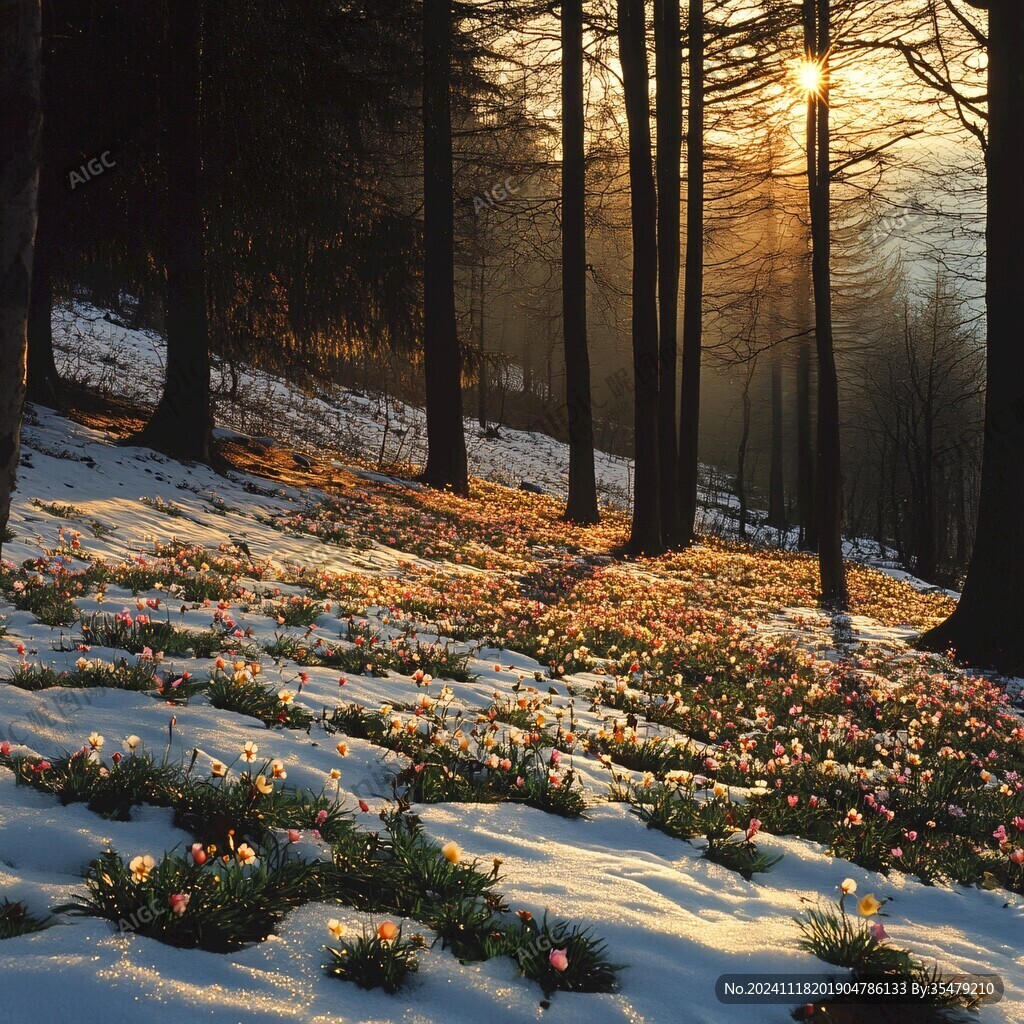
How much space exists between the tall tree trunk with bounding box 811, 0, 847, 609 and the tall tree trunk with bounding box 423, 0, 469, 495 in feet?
24.9

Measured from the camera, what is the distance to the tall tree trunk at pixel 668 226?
16.8 m

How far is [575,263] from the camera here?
18.0m

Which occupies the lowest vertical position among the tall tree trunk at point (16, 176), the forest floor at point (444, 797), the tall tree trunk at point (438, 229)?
the forest floor at point (444, 797)

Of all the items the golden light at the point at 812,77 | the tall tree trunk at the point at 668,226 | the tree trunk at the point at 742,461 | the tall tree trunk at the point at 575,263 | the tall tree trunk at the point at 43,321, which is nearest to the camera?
the tall tree trunk at the point at 43,321

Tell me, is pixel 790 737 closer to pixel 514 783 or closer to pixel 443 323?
pixel 514 783

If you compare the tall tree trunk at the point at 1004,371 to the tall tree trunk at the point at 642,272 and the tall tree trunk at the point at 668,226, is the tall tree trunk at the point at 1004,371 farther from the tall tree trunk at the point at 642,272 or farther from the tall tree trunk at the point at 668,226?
the tall tree trunk at the point at 668,226

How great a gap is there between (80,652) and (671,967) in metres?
3.75

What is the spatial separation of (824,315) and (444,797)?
12.0m

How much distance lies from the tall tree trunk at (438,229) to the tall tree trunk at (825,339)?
24.9 ft

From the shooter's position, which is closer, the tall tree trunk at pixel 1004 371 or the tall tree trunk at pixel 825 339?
the tall tree trunk at pixel 1004 371

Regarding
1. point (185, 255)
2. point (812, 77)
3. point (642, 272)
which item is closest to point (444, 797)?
point (185, 255)

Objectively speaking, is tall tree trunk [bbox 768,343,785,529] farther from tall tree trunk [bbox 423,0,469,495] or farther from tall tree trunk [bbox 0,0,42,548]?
tall tree trunk [bbox 0,0,42,548]

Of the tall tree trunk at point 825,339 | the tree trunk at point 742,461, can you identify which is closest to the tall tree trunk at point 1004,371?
the tall tree trunk at point 825,339

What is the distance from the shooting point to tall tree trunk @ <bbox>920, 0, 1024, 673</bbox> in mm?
9297
